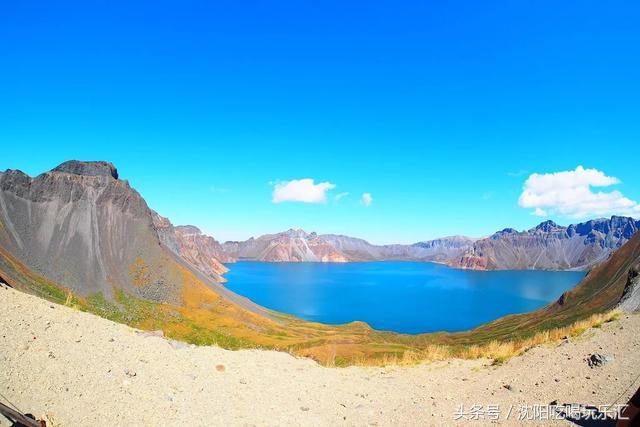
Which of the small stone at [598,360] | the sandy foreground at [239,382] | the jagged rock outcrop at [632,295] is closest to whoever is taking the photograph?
the sandy foreground at [239,382]

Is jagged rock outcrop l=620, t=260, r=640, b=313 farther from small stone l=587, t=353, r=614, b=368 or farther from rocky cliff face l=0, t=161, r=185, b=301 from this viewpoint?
rocky cliff face l=0, t=161, r=185, b=301

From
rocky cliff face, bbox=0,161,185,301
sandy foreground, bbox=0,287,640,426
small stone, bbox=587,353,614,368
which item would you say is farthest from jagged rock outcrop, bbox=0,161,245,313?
small stone, bbox=587,353,614,368

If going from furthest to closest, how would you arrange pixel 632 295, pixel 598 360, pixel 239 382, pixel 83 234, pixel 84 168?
pixel 84 168 → pixel 83 234 → pixel 632 295 → pixel 598 360 → pixel 239 382

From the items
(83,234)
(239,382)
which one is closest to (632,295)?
(239,382)

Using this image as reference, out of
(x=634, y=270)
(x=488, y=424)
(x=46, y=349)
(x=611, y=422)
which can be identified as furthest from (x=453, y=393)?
(x=634, y=270)

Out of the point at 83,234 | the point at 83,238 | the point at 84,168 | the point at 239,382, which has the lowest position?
the point at 239,382

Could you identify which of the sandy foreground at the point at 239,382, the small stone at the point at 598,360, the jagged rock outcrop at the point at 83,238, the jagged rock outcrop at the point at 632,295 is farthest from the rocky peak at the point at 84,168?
the small stone at the point at 598,360

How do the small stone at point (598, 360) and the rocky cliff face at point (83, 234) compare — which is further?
the rocky cliff face at point (83, 234)

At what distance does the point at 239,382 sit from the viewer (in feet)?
38.7

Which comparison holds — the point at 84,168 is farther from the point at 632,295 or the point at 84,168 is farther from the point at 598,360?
the point at 632,295

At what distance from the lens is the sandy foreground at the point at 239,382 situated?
317 inches

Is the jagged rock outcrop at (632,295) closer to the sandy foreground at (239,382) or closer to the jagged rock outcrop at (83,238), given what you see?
the sandy foreground at (239,382)

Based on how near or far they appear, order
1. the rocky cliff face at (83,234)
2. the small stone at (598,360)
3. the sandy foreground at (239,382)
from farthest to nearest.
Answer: the rocky cliff face at (83,234)
the small stone at (598,360)
the sandy foreground at (239,382)

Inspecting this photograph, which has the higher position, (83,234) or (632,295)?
(83,234)
